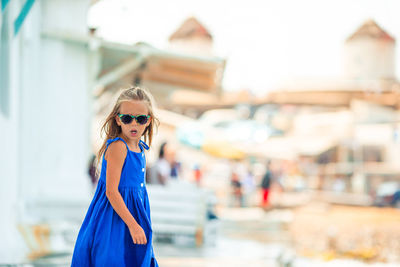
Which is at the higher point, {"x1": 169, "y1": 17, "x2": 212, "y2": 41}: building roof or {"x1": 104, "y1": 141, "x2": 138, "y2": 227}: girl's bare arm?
{"x1": 169, "y1": 17, "x2": 212, "y2": 41}: building roof

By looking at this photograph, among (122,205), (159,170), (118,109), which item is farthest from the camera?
(159,170)

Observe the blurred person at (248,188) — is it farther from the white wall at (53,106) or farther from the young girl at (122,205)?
the young girl at (122,205)

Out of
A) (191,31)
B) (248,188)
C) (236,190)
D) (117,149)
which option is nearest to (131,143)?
(117,149)

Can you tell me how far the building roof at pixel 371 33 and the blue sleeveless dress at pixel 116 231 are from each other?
57588 mm

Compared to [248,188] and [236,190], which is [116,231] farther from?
[248,188]

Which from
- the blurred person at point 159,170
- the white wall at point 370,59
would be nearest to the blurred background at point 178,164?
the blurred person at point 159,170

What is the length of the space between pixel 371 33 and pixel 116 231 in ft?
191

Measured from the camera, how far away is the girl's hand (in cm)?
281

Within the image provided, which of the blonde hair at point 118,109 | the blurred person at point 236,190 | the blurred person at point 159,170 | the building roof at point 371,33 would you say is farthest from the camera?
the building roof at point 371,33

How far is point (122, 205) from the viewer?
2797mm

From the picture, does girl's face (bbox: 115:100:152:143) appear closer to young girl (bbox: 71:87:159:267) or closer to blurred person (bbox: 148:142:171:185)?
young girl (bbox: 71:87:159:267)

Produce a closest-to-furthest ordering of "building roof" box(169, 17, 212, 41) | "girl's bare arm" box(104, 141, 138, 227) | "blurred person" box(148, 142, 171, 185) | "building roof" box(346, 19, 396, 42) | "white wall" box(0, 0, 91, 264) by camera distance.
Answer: "girl's bare arm" box(104, 141, 138, 227), "white wall" box(0, 0, 91, 264), "blurred person" box(148, 142, 171, 185), "building roof" box(169, 17, 212, 41), "building roof" box(346, 19, 396, 42)

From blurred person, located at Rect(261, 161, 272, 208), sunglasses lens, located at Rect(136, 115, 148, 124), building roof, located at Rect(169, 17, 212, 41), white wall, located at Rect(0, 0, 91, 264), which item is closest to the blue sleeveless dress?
sunglasses lens, located at Rect(136, 115, 148, 124)

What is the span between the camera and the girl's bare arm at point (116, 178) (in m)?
2.80
